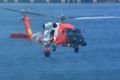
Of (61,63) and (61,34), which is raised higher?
(61,34)

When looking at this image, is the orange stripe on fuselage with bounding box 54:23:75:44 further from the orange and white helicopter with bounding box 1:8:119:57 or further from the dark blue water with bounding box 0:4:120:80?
the dark blue water with bounding box 0:4:120:80

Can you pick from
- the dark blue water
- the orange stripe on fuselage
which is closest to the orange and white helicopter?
the orange stripe on fuselage

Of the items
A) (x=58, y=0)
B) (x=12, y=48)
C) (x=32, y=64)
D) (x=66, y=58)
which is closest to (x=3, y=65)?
(x=32, y=64)

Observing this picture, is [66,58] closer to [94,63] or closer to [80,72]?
[94,63]

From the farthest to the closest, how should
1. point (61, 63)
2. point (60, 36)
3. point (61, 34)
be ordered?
point (61, 63), point (61, 34), point (60, 36)

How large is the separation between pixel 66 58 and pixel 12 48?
9.97m

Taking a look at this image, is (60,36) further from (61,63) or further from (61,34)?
(61,63)

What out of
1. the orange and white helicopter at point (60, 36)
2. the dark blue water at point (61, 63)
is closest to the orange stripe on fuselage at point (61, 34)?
the orange and white helicopter at point (60, 36)

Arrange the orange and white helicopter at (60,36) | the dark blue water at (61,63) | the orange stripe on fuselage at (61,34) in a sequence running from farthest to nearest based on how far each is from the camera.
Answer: the dark blue water at (61,63) < the orange stripe on fuselage at (61,34) < the orange and white helicopter at (60,36)

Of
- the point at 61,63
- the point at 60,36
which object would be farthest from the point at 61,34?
the point at 61,63

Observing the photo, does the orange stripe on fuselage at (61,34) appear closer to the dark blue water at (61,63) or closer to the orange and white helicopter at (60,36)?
the orange and white helicopter at (60,36)

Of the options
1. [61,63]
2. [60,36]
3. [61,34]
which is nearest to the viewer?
[60,36]

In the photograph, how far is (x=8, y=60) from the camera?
164 ft

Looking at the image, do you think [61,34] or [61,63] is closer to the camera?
[61,34]
